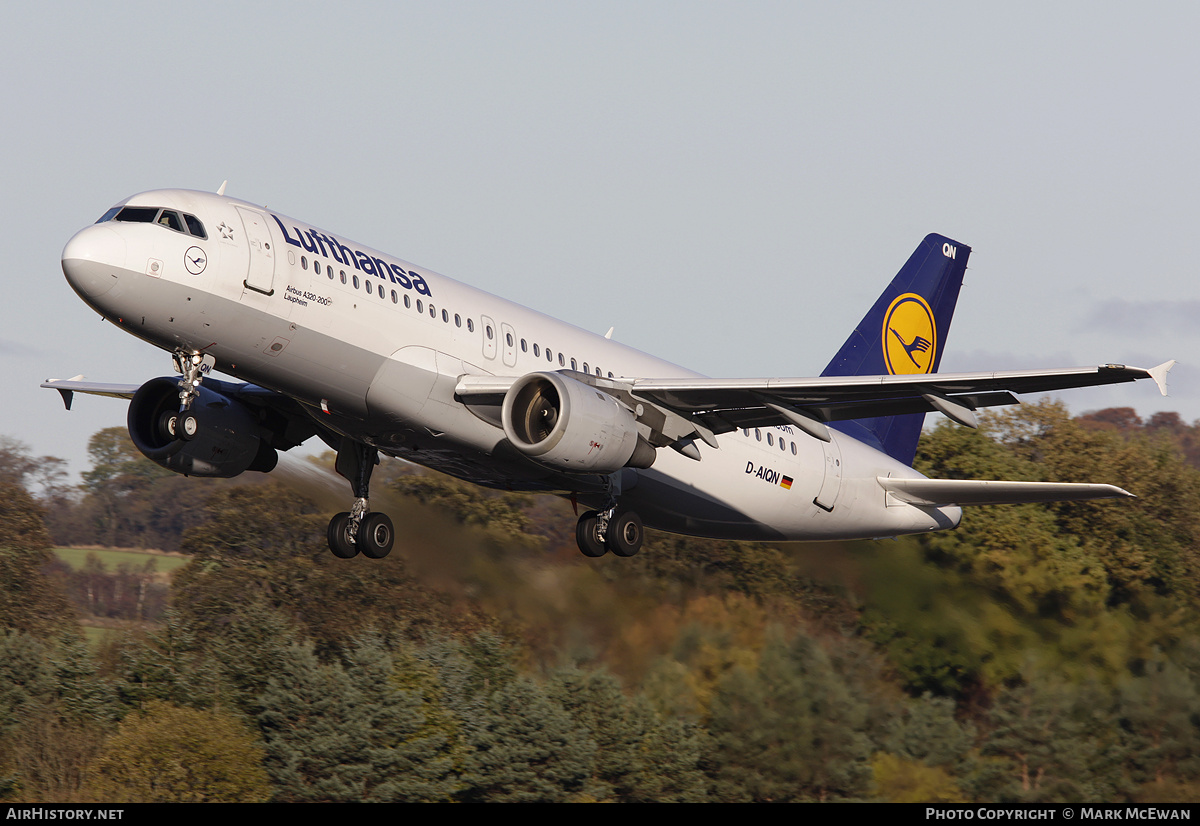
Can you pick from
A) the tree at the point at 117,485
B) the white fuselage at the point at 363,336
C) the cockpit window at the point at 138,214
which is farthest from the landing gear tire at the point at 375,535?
the tree at the point at 117,485

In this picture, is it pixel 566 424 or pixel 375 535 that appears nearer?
pixel 566 424

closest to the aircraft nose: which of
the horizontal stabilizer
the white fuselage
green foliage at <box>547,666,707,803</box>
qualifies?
the white fuselage

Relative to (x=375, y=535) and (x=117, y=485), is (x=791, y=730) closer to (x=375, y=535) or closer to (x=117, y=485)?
(x=375, y=535)

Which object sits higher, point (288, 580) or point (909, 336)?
point (909, 336)

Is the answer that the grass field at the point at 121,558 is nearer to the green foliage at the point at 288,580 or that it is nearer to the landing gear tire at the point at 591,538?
the green foliage at the point at 288,580

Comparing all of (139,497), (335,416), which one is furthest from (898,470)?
(139,497)

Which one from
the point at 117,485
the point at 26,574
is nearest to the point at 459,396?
the point at 26,574

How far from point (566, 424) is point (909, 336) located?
1526 centimetres

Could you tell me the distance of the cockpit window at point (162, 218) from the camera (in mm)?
22125

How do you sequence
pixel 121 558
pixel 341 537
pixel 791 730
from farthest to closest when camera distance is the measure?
1. pixel 121 558
2. pixel 791 730
3. pixel 341 537

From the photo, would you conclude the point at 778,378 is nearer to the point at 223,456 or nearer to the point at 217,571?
the point at 223,456

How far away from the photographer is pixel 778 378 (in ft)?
79.7

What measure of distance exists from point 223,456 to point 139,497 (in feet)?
270

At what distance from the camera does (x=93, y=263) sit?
21250 millimetres
